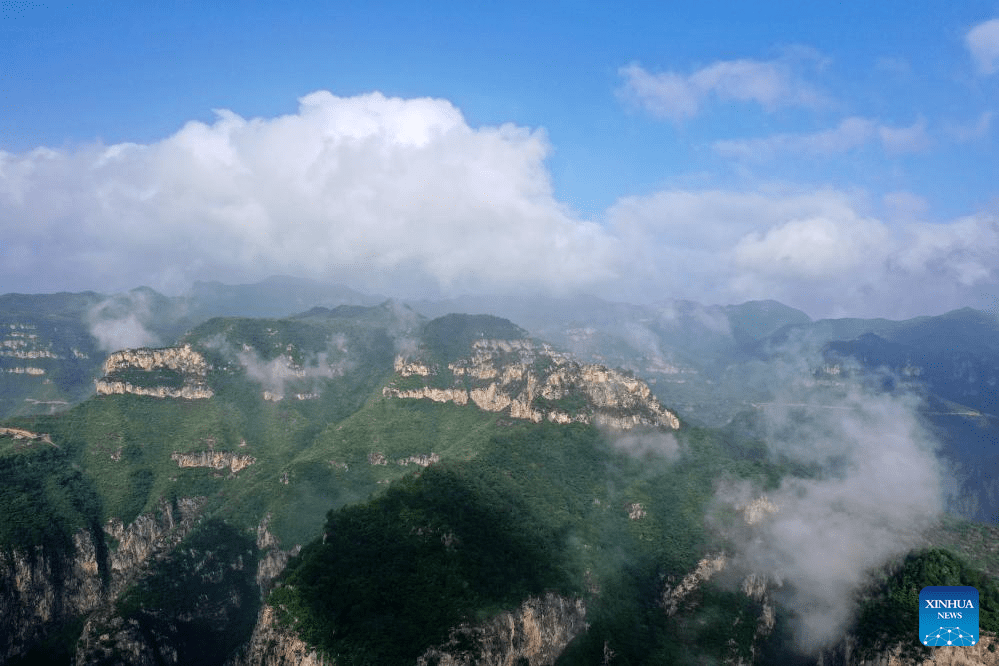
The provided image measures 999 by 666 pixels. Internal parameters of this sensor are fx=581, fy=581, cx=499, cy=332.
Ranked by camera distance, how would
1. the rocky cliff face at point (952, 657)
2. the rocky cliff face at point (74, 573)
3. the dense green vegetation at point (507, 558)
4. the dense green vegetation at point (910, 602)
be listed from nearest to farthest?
the rocky cliff face at point (952, 657), the dense green vegetation at point (910, 602), the dense green vegetation at point (507, 558), the rocky cliff face at point (74, 573)

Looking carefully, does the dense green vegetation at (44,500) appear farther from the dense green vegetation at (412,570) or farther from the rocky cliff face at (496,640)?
the dense green vegetation at (412,570)

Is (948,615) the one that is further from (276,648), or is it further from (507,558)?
(276,648)

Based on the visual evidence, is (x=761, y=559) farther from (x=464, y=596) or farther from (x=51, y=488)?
A: (x=51, y=488)

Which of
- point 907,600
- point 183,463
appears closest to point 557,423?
point 907,600

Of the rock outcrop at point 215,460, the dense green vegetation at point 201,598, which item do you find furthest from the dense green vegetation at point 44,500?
the dense green vegetation at point 201,598

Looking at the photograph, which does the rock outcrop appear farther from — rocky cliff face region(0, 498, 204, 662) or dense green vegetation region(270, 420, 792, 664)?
dense green vegetation region(270, 420, 792, 664)

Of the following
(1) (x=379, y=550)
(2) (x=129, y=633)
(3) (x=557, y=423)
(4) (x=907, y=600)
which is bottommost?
(2) (x=129, y=633)

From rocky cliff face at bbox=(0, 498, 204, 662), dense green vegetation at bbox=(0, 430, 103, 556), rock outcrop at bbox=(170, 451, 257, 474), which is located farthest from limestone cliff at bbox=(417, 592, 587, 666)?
rock outcrop at bbox=(170, 451, 257, 474)
